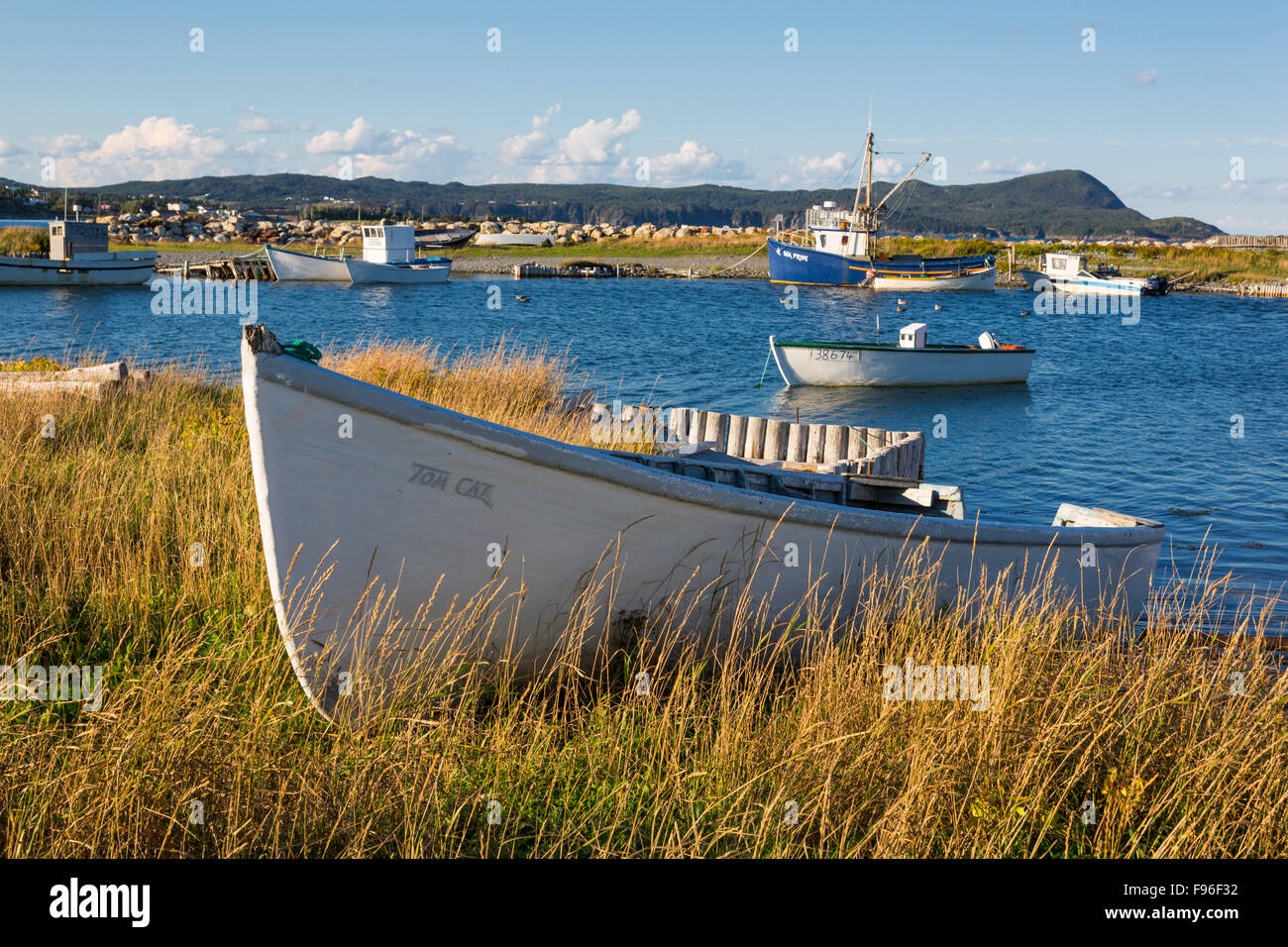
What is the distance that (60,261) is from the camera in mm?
56969

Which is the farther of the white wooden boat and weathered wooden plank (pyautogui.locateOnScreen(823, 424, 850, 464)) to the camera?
weathered wooden plank (pyautogui.locateOnScreen(823, 424, 850, 464))

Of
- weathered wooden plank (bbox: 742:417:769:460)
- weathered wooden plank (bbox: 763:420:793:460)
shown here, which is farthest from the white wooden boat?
weathered wooden plank (bbox: 742:417:769:460)

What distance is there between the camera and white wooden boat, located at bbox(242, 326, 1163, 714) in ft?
16.0

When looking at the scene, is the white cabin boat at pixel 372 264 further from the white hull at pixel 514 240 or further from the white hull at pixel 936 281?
the white hull at pixel 514 240

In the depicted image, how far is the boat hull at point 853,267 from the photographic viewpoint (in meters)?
67.1

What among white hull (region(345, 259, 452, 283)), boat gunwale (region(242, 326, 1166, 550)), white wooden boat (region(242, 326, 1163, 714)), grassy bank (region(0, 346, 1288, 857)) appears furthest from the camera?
white hull (region(345, 259, 452, 283))

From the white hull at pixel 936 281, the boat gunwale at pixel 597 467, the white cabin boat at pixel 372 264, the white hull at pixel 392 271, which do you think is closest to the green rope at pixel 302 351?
the boat gunwale at pixel 597 467

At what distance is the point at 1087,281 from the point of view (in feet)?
208

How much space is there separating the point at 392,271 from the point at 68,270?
63.0 feet

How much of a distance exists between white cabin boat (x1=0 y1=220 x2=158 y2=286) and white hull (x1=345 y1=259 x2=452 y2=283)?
1308cm

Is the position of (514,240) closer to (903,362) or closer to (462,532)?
(903,362)

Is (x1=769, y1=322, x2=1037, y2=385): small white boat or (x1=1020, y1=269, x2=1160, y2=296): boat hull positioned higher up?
(x1=1020, y1=269, x2=1160, y2=296): boat hull

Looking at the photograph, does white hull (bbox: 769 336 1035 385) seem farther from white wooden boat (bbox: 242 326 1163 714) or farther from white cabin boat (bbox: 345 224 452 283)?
white cabin boat (bbox: 345 224 452 283)
